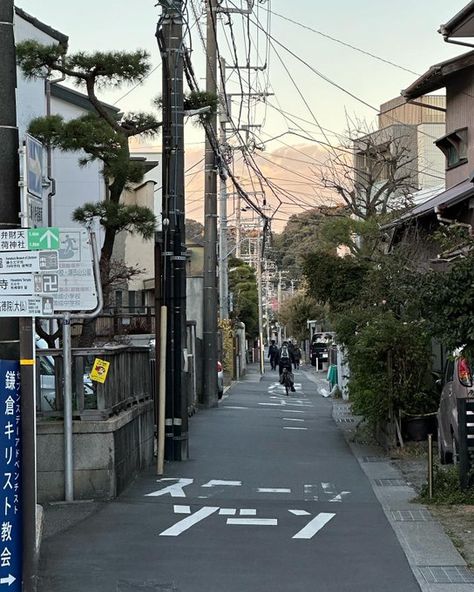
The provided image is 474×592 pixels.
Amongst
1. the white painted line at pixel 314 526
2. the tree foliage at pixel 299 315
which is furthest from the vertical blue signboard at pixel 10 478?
the tree foliage at pixel 299 315

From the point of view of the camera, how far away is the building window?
20.7 m

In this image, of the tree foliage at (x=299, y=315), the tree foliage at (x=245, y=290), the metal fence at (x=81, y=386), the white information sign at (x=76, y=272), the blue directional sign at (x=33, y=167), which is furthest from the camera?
the tree foliage at (x=299, y=315)

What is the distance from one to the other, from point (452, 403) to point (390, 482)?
4.21ft

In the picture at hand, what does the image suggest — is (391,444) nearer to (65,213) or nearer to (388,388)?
(388,388)

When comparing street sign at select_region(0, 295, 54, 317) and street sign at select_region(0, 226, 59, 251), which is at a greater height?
street sign at select_region(0, 226, 59, 251)

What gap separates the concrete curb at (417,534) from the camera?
6.52m

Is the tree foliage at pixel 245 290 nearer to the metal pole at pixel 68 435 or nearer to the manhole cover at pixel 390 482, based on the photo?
the manhole cover at pixel 390 482

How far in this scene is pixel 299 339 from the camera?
7925 centimetres

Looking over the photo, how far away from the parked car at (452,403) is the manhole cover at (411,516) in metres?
1.56

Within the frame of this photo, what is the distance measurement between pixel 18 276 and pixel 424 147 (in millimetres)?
34566

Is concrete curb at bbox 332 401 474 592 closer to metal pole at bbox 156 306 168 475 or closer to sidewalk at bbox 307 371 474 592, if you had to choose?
sidewalk at bbox 307 371 474 592

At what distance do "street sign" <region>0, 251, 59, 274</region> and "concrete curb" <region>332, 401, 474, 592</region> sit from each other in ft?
11.3

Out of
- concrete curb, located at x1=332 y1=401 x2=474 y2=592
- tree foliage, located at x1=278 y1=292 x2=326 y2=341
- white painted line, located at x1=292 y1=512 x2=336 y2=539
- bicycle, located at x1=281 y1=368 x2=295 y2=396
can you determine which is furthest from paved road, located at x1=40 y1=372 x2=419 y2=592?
tree foliage, located at x1=278 y1=292 x2=326 y2=341

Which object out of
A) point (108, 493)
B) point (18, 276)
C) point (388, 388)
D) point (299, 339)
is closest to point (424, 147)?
point (388, 388)
